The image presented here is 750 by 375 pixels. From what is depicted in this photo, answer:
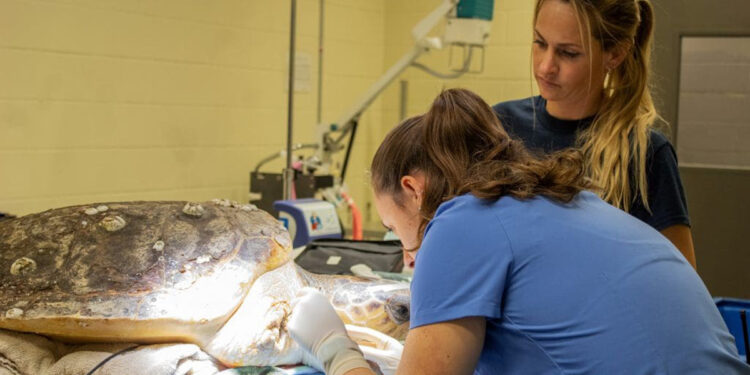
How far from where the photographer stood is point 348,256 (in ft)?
7.37

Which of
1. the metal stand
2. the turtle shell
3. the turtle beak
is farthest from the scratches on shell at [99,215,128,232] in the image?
the metal stand

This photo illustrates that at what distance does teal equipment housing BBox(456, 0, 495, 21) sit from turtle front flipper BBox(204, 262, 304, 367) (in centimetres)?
218

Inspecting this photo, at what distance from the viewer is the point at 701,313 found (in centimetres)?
95

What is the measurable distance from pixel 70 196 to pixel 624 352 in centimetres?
238

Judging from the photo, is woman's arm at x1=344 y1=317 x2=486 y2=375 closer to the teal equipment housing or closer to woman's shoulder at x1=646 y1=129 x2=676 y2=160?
woman's shoulder at x1=646 y1=129 x2=676 y2=160

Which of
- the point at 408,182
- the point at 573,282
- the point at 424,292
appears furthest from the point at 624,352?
the point at 408,182

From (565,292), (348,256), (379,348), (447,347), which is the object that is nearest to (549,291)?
(565,292)

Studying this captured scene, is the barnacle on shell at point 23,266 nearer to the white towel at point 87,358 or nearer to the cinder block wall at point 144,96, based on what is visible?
the white towel at point 87,358

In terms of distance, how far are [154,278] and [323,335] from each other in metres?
0.37

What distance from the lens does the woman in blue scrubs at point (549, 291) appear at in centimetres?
91

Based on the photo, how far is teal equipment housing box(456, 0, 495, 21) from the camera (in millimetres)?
3412

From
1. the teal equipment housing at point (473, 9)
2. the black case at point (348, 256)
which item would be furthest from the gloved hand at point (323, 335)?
the teal equipment housing at point (473, 9)

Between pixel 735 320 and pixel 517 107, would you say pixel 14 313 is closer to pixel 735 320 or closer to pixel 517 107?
pixel 517 107

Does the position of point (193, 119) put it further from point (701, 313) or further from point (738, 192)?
point (701, 313)
